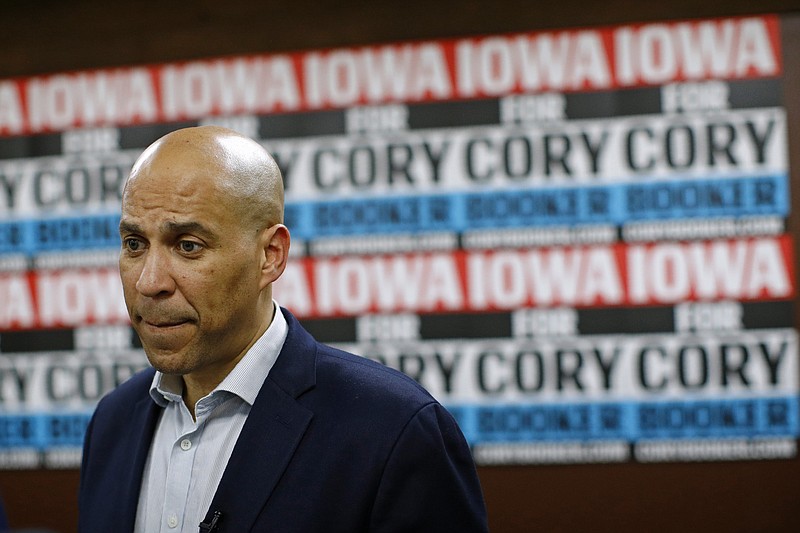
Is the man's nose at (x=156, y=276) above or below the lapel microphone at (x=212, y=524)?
above

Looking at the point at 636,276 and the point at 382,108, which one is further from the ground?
the point at 382,108

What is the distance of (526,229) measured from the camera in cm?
238

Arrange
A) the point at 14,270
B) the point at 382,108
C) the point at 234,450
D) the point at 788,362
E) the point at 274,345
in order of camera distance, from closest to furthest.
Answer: the point at 234,450, the point at 274,345, the point at 788,362, the point at 382,108, the point at 14,270

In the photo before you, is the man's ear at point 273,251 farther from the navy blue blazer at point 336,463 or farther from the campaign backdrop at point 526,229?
the campaign backdrop at point 526,229

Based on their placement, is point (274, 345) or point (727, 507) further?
point (727, 507)

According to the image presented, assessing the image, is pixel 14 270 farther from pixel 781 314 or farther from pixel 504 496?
pixel 781 314

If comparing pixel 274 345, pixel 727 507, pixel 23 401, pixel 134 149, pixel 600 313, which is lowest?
pixel 727 507

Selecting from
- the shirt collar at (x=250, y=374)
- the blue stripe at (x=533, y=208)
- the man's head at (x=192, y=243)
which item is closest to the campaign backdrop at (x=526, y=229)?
the blue stripe at (x=533, y=208)

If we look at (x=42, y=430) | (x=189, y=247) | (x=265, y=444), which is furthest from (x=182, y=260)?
(x=42, y=430)

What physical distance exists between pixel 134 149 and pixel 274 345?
168 centimetres

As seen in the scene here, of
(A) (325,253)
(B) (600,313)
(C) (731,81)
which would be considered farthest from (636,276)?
(A) (325,253)

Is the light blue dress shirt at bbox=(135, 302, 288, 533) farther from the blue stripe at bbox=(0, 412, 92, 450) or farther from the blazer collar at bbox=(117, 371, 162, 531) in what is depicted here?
the blue stripe at bbox=(0, 412, 92, 450)

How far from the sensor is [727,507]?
94.0 inches

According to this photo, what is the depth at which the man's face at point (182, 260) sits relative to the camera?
101 centimetres
